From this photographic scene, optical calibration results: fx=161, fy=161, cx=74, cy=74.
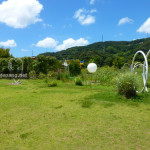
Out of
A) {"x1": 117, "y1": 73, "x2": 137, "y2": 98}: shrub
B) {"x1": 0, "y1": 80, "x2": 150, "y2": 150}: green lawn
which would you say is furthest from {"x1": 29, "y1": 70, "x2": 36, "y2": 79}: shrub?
{"x1": 117, "y1": 73, "x2": 137, "y2": 98}: shrub

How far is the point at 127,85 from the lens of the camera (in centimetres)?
537

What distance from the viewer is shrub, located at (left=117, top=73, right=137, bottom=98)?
5.39 meters

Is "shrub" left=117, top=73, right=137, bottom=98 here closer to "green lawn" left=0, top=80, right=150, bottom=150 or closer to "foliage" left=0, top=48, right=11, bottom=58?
"green lawn" left=0, top=80, right=150, bottom=150

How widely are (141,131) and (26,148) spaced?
6.40 feet

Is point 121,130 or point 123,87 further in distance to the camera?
point 123,87

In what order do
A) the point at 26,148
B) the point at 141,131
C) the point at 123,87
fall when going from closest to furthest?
the point at 26,148, the point at 141,131, the point at 123,87

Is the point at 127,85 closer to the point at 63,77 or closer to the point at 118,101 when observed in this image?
the point at 118,101

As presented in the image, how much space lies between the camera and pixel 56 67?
1745 cm

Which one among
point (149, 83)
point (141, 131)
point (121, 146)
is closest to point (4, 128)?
point (121, 146)

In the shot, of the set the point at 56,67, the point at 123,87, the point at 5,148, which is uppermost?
the point at 56,67

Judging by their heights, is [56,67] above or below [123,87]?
above

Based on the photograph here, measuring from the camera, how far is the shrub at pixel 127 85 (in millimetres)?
5387

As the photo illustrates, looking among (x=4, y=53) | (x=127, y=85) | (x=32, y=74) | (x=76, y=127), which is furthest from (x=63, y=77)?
(x=4, y=53)

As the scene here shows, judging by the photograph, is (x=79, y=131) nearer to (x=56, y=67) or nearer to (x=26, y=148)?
(x=26, y=148)
